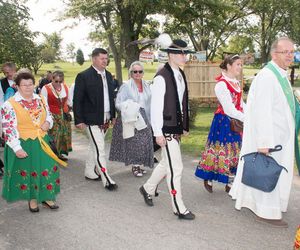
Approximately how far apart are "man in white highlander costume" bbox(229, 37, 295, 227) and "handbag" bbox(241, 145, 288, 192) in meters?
0.09

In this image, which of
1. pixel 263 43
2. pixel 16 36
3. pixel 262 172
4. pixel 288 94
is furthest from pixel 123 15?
pixel 263 43

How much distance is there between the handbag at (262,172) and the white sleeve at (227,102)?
0.86 meters

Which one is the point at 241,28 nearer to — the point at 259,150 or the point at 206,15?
the point at 206,15

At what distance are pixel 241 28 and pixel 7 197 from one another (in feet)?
110

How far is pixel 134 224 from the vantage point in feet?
14.8

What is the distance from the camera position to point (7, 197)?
4855mm

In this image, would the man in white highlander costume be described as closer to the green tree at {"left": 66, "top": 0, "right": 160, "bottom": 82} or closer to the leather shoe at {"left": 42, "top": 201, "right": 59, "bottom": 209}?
the leather shoe at {"left": 42, "top": 201, "right": 59, "bottom": 209}

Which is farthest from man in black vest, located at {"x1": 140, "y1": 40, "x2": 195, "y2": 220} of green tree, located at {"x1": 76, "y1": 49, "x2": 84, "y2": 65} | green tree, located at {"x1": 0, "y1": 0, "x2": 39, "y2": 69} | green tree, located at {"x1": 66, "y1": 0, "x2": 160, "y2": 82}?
green tree, located at {"x1": 76, "y1": 49, "x2": 84, "y2": 65}

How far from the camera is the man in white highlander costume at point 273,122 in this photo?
13.9 ft

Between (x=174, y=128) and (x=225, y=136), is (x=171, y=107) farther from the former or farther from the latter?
(x=225, y=136)

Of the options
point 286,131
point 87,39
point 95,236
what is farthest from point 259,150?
point 87,39

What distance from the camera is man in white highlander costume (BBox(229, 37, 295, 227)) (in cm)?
425

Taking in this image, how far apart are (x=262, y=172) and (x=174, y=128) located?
1066 millimetres

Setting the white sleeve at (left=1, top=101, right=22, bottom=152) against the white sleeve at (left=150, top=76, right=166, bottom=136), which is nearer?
the white sleeve at (left=150, top=76, right=166, bottom=136)
